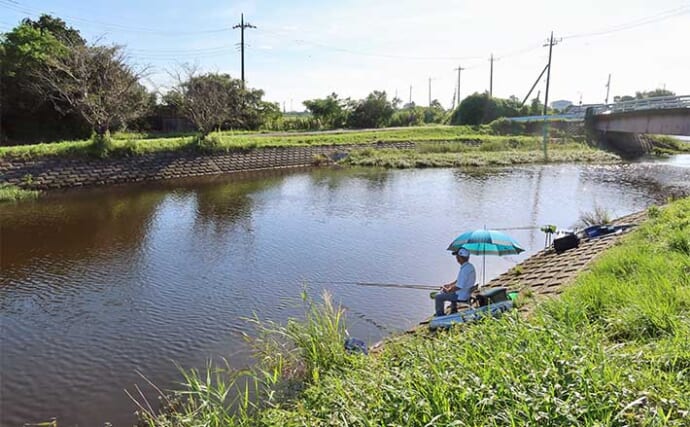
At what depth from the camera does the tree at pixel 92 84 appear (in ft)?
84.1

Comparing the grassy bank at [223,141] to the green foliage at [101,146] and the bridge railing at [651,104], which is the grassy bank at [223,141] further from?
the bridge railing at [651,104]

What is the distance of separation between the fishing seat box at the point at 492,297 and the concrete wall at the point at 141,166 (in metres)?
21.9

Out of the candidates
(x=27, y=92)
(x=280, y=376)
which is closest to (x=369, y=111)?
(x=27, y=92)

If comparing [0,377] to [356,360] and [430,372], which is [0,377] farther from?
[430,372]

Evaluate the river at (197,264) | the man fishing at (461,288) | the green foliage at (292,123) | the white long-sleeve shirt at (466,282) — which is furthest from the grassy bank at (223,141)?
the white long-sleeve shirt at (466,282)

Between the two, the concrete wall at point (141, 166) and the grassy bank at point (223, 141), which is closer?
the concrete wall at point (141, 166)

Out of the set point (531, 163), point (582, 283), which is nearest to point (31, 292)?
point (582, 283)

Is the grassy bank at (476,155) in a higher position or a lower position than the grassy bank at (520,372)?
higher

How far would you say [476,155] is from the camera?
3572 centimetres

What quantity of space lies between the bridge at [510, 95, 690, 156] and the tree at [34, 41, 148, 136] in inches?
1246

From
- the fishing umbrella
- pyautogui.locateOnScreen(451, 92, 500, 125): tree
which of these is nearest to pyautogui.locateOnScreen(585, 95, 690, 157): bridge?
pyautogui.locateOnScreen(451, 92, 500, 125): tree

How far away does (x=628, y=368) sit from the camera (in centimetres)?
329

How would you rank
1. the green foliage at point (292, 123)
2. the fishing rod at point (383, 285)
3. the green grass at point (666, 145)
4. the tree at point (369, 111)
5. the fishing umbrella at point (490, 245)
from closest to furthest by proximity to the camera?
the fishing umbrella at point (490, 245)
the fishing rod at point (383, 285)
the green foliage at point (292, 123)
the green grass at point (666, 145)
the tree at point (369, 111)

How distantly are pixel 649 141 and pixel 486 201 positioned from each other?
115 feet
